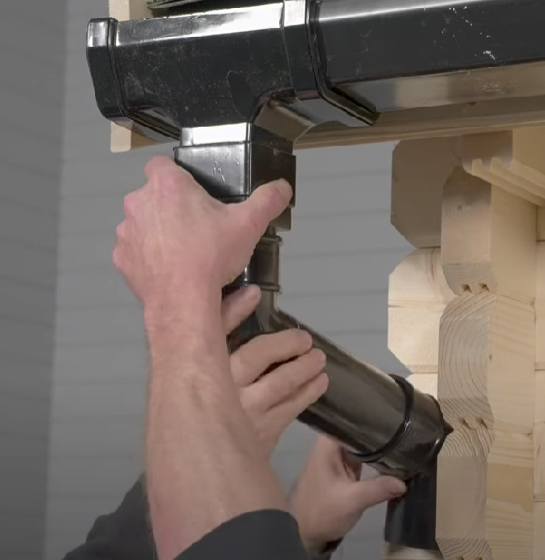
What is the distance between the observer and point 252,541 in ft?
2.15

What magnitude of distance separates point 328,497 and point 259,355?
0.40 meters

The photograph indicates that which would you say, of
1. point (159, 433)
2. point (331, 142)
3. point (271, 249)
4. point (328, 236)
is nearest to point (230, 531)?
point (159, 433)

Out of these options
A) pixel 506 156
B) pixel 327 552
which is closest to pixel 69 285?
pixel 327 552

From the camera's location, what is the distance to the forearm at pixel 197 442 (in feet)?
2.22

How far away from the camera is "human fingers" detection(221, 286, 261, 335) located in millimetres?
741

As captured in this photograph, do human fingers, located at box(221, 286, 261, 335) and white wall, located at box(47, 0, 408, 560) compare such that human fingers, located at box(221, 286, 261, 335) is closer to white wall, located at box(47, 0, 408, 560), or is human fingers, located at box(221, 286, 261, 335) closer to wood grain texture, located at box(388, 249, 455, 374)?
wood grain texture, located at box(388, 249, 455, 374)

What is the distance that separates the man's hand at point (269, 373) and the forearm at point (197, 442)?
20 mm

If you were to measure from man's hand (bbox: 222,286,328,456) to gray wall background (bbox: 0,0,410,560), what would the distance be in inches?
107

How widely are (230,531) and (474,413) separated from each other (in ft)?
1.28

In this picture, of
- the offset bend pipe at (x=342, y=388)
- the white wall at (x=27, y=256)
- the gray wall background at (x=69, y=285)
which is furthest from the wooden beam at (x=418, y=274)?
the white wall at (x=27, y=256)

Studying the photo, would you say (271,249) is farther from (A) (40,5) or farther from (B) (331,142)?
(A) (40,5)

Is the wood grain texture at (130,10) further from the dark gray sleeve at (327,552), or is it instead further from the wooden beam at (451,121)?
the dark gray sleeve at (327,552)

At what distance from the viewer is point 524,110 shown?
84 cm

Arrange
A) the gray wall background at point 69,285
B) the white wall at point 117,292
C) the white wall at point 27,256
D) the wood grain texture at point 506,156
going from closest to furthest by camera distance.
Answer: the wood grain texture at point 506,156
the white wall at point 117,292
the gray wall background at point 69,285
the white wall at point 27,256
